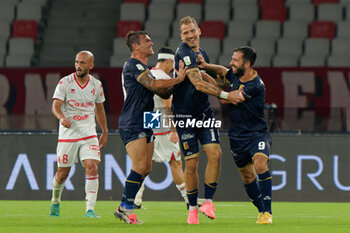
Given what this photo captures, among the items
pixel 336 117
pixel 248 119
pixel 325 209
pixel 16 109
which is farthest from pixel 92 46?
pixel 248 119

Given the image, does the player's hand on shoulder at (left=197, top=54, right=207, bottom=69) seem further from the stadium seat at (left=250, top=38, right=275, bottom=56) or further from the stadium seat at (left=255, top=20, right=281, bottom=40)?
the stadium seat at (left=255, top=20, right=281, bottom=40)

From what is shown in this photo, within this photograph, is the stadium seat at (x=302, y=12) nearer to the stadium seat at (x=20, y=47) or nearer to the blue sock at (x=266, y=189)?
the stadium seat at (x=20, y=47)

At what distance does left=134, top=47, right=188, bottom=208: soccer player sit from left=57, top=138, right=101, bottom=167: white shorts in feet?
6.13

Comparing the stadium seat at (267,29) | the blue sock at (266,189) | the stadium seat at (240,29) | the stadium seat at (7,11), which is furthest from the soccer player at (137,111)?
the stadium seat at (7,11)

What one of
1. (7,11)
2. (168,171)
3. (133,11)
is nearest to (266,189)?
(168,171)

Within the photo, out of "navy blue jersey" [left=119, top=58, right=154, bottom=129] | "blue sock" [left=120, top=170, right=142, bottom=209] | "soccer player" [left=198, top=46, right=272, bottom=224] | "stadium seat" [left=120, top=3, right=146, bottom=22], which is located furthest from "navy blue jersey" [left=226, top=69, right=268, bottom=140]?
"stadium seat" [left=120, top=3, right=146, bottom=22]

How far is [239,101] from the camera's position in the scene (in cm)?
854

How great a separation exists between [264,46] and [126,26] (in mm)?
3598

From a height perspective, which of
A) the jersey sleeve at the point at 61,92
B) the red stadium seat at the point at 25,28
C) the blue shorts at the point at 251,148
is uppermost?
the red stadium seat at the point at 25,28

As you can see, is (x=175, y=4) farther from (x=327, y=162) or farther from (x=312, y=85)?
(x=327, y=162)

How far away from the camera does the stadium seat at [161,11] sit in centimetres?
1994

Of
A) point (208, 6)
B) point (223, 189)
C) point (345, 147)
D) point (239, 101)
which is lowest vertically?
point (223, 189)

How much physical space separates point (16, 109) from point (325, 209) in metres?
6.83

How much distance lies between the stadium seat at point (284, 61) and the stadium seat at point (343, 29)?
4.67 ft
